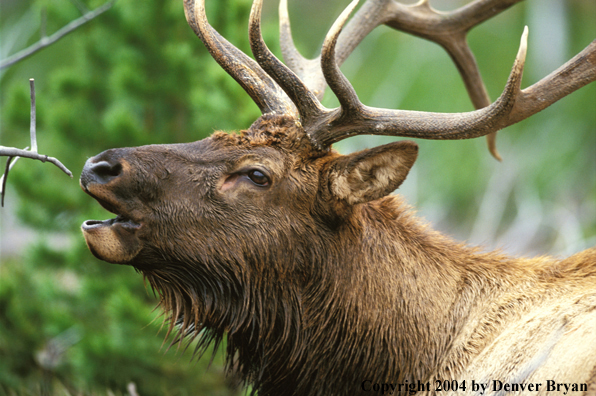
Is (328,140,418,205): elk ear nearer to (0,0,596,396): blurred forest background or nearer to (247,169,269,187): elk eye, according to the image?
(247,169,269,187): elk eye

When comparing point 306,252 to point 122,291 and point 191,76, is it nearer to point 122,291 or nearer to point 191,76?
point 122,291

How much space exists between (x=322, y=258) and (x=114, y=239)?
108cm

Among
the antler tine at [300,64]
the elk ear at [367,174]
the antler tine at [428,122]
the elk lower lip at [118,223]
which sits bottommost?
the elk lower lip at [118,223]

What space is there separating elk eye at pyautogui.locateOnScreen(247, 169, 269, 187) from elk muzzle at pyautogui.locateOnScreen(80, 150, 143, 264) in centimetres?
62

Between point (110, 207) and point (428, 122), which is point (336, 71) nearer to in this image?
point (428, 122)

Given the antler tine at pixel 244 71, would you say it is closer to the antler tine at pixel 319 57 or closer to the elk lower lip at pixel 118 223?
the antler tine at pixel 319 57

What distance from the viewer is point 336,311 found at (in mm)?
3322

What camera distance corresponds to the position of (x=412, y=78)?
1502 centimetres

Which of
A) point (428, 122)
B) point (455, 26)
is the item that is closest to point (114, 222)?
point (428, 122)

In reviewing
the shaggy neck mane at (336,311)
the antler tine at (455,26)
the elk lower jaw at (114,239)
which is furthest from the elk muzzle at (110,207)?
the antler tine at (455,26)

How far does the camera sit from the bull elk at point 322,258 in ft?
10.4

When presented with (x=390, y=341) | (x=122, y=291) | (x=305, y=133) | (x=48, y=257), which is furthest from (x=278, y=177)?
(x=48, y=257)

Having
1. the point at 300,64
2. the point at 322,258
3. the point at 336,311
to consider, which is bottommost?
the point at 336,311

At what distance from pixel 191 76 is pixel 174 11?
657 mm
